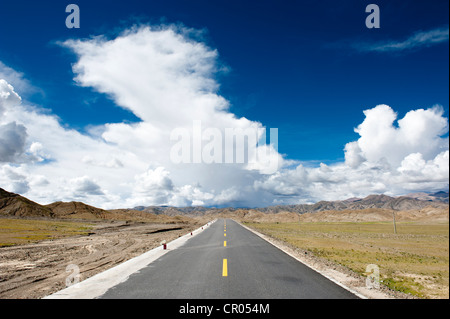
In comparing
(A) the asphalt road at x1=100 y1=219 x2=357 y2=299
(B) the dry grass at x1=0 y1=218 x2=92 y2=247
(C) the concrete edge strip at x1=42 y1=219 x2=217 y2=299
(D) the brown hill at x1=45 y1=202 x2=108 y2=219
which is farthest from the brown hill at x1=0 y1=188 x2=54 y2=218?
(A) the asphalt road at x1=100 y1=219 x2=357 y2=299

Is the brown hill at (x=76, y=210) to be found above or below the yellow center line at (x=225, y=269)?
below

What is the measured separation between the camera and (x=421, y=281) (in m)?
10.2

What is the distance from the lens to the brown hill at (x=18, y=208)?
273ft

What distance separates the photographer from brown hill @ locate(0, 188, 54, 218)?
8312 cm

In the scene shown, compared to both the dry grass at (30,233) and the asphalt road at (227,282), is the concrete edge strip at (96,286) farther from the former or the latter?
the dry grass at (30,233)

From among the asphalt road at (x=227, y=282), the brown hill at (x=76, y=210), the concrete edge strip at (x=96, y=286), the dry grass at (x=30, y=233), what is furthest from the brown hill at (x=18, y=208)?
the asphalt road at (x=227, y=282)

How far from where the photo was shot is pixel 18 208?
281 feet

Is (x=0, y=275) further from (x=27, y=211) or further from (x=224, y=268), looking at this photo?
(x=27, y=211)

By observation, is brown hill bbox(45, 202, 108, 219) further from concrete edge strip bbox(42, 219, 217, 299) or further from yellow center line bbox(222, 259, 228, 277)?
yellow center line bbox(222, 259, 228, 277)

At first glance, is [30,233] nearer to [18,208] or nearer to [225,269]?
[225,269]

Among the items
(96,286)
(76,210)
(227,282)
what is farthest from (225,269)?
(76,210)

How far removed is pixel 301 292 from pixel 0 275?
42.4ft
